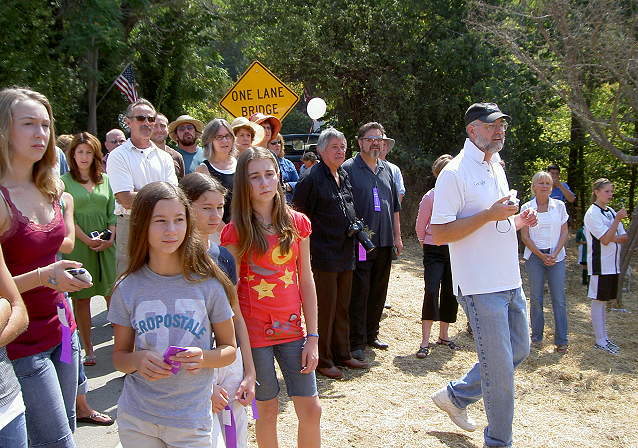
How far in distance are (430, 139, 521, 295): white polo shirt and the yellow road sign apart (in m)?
5.22

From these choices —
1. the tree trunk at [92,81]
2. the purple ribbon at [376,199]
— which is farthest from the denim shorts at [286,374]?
the tree trunk at [92,81]

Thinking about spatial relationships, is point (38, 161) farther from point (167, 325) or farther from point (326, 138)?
point (326, 138)

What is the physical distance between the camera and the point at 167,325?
2.76 meters

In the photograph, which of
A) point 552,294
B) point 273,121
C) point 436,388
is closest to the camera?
point 436,388

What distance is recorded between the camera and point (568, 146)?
55.2 ft

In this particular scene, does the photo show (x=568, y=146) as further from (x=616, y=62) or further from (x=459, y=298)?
(x=459, y=298)

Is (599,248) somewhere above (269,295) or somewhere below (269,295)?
below

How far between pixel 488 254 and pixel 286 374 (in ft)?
4.94

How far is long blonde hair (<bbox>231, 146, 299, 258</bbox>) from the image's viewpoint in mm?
3531

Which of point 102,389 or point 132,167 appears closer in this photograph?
point 102,389

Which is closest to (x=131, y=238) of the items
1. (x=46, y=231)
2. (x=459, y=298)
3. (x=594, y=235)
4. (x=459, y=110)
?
(x=46, y=231)

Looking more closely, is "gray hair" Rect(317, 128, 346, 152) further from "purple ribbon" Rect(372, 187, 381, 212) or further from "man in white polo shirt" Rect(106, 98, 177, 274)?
"man in white polo shirt" Rect(106, 98, 177, 274)

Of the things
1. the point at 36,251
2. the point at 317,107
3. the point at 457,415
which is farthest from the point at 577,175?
A: the point at 36,251

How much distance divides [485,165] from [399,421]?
211 centimetres
